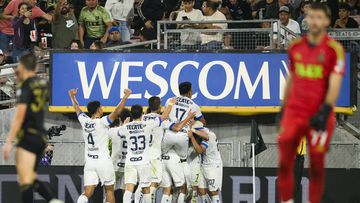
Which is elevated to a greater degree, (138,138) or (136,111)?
(136,111)

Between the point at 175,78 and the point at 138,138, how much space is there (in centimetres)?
304

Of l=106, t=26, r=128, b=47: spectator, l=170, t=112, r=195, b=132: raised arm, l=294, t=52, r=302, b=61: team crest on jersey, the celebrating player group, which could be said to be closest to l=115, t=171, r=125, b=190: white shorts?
the celebrating player group

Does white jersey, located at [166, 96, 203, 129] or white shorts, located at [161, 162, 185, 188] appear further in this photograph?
white shorts, located at [161, 162, 185, 188]

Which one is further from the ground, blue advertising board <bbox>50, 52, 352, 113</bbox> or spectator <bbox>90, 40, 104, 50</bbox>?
spectator <bbox>90, 40, 104, 50</bbox>

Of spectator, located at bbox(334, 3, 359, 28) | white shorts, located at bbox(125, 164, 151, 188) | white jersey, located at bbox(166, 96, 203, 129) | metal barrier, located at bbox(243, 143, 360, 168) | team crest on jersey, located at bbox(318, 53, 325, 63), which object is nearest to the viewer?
team crest on jersey, located at bbox(318, 53, 325, 63)

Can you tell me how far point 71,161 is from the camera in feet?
79.4

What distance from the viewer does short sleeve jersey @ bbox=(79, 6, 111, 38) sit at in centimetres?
2514

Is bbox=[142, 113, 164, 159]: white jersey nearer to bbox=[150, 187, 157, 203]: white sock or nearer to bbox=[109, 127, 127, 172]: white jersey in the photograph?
bbox=[150, 187, 157, 203]: white sock

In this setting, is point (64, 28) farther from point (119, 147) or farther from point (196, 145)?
point (196, 145)

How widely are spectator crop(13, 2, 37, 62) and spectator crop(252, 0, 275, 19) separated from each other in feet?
16.6

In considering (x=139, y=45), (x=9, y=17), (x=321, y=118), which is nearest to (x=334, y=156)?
(x=139, y=45)

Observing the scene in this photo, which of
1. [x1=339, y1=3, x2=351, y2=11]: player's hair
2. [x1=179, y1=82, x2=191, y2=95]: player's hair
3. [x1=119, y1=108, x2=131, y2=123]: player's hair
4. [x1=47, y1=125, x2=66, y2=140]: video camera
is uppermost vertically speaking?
[x1=339, y1=3, x2=351, y2=11]: player's hair

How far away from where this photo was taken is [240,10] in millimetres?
25812

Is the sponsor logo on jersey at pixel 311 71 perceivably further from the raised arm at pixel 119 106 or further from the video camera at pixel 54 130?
the video camera at pixel 54 130
